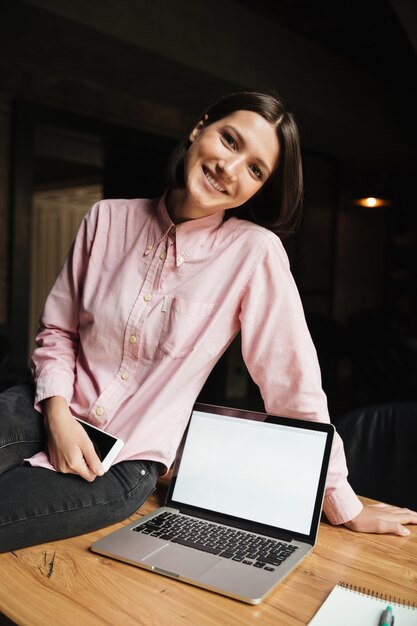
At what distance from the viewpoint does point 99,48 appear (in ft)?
11.6

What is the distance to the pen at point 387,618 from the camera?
2.51 ft

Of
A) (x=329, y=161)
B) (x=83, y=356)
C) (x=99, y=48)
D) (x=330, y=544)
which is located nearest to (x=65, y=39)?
(x=99, y=48)

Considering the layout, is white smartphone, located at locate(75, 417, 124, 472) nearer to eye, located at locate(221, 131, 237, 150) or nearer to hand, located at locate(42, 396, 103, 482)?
hand, located at locate(42, 396, 103, 482)

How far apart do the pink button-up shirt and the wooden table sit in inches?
6.4

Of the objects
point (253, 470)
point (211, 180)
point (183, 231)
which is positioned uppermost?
point (211, 180)

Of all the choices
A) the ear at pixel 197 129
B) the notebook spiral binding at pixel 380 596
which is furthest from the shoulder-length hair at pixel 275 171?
the notebook spiral binding at pixel 380 596

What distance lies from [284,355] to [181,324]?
21cm

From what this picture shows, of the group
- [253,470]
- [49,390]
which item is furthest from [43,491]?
[253,470]

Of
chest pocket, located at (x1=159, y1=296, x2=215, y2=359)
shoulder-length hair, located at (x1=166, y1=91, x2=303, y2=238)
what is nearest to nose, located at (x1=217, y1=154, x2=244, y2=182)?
shoulder-length hair, located at (x1=166, y1=91, x2=303, y2=238)

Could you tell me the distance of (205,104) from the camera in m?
4.79

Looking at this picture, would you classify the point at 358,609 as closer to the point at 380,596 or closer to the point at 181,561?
the point at 380,596

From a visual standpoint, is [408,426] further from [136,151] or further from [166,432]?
[136,151]

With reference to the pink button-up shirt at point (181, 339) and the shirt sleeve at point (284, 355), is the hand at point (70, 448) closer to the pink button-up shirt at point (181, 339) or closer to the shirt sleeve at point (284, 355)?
the pink button-up shirt at point (181, 339)

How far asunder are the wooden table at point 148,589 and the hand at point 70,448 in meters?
0.11
